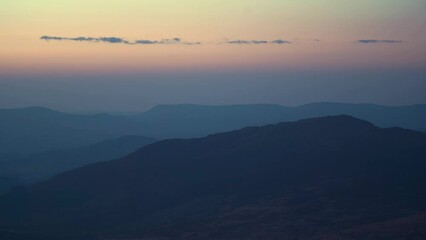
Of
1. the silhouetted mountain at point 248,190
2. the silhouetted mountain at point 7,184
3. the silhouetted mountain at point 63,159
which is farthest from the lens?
the silhouetted mountain at point 63,159

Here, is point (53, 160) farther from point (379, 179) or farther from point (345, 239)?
point (345, 239)

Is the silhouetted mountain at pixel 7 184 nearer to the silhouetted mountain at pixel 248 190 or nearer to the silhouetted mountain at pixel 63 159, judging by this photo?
the silhouetted mountain at pixel 63 159

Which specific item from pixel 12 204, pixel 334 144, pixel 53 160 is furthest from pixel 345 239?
pixel 53 160

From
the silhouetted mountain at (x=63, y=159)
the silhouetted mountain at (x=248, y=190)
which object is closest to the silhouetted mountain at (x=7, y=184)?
the silhouetted mountain at (x=63, y=159)

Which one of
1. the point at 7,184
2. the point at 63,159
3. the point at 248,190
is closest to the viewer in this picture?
the point at 248,190

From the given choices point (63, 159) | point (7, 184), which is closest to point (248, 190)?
point (7, 184)

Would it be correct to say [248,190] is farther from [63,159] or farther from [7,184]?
[63,159]
